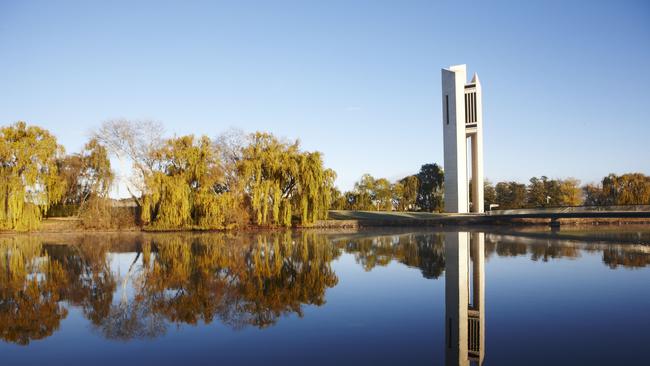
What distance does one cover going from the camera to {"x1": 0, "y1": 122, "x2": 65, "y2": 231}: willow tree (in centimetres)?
3044

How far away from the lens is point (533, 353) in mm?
6219

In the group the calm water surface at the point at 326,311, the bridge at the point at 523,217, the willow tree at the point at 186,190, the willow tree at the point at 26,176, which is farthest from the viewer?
the bridge at the point at 523,217

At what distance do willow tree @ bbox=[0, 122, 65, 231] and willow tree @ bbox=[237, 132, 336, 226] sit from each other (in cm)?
1276

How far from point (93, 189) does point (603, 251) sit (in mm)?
32548

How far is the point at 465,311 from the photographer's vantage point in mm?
8570

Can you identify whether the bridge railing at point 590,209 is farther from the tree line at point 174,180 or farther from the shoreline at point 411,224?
the tree line at point 174,180

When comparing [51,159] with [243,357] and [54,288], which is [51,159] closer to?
[54,288]

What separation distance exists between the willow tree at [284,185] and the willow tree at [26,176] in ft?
41.9

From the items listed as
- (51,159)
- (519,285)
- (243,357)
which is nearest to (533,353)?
(243,357)

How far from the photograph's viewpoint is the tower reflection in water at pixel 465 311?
248 inches

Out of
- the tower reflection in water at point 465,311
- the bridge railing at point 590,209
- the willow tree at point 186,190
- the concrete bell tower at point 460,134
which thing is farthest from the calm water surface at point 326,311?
the concrete bell tower at point 460,134

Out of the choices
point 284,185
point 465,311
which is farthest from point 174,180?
point 465,311

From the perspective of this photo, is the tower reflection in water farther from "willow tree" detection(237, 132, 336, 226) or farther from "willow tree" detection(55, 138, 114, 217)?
"willow tree" detection(55, 138, 114, 217)

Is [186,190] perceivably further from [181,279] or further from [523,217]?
[523,217]
